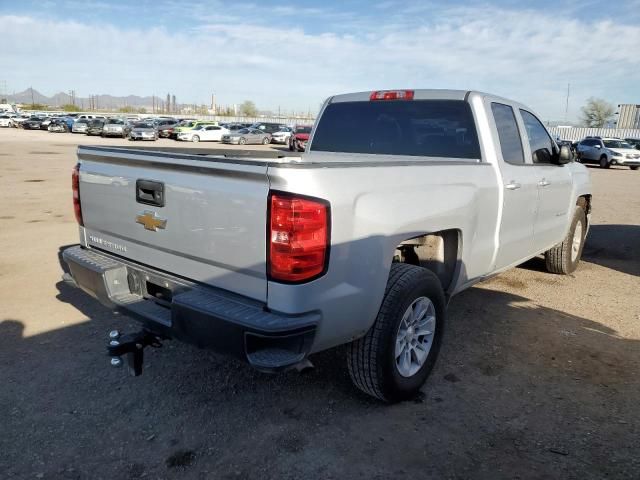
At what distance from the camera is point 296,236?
2424mm

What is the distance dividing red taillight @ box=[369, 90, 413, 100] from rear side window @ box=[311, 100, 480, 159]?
0.12 feet

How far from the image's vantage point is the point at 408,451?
2.81 m

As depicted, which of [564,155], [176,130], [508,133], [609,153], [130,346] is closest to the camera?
[130,346]

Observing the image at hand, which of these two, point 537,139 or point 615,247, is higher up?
point 537,139

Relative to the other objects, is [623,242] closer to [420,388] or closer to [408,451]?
[420,388]

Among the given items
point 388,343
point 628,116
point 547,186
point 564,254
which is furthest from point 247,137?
point 628,116

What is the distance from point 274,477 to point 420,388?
1.27 meters

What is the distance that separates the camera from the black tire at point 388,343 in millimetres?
2961

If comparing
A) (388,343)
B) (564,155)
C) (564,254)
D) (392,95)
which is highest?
(392,95)

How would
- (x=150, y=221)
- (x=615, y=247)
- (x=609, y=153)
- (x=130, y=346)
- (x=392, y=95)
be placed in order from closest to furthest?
(x=130, y=346) → (x=150, y=221) → (x=392, y=95) → (x=615, y=247) → (x=609, y=153)

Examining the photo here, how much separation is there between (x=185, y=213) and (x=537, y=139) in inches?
142

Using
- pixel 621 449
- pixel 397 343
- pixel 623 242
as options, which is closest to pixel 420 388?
pixel 397 343

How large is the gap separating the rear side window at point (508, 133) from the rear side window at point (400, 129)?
322 mm

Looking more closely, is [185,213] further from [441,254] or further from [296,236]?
[441,254]
